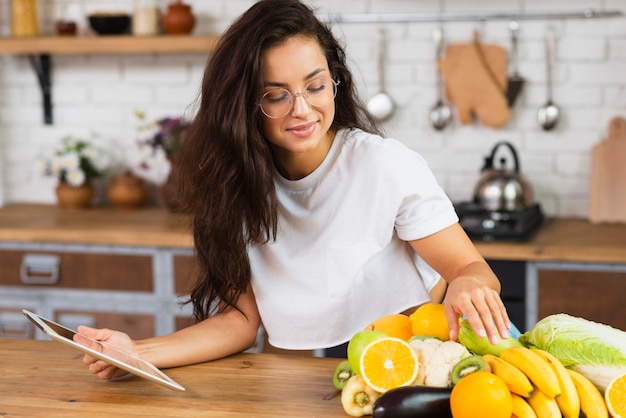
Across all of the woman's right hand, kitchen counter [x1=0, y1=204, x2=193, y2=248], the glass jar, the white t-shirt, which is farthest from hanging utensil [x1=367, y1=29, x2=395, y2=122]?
the woman's right hand

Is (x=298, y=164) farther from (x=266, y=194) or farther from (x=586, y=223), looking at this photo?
(x=586, y=223)

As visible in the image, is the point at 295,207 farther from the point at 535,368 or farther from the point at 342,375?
the point at 535,368

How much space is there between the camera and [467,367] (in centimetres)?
146

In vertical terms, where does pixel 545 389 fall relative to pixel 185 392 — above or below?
above

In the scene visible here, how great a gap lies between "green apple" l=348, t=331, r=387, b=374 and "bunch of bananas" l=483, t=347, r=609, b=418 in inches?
8.4

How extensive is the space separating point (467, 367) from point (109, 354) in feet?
2.25

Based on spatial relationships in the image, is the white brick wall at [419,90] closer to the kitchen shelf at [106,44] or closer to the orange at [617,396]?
the kitchen shelf at [106,44]

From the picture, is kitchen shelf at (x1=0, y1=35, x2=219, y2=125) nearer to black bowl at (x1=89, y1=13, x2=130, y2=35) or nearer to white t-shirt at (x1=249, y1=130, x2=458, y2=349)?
black bowl at (x1=89, y1=13, x2=130, y2=35)

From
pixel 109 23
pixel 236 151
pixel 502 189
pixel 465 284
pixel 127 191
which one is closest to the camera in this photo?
pixel 465 284

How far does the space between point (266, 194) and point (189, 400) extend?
55cm

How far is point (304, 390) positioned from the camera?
1.69 metres

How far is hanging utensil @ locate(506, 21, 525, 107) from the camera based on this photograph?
3.86 meters

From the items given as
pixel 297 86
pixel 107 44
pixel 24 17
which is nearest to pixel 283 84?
pixel 297 86

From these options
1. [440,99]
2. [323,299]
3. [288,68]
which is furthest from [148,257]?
[288,68]
